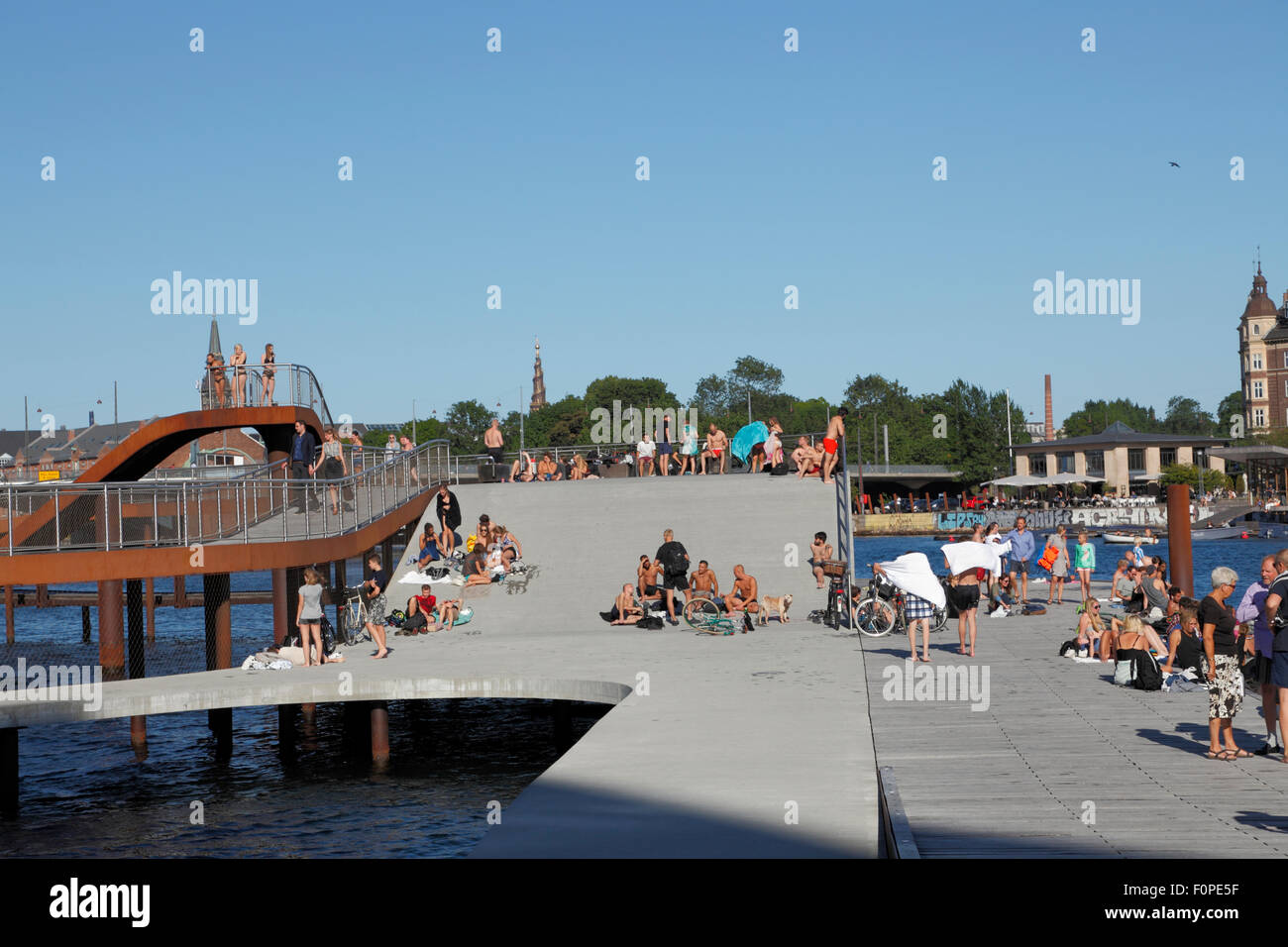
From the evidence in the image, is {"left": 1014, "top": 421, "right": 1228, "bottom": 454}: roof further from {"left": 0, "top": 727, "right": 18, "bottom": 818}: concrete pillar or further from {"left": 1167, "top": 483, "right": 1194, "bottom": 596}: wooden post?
{"left": 0, "top": 727, "right": 18, "bottom": 818}: concrete pillar

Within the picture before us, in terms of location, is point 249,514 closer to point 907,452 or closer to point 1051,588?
point 1051,588

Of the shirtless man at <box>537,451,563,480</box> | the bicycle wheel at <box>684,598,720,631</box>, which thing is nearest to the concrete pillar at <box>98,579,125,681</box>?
the bicycle wheel at <box>684,598,720,631</box>

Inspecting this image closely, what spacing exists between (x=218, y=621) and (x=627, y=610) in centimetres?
862

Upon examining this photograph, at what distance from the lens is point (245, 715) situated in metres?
28.7

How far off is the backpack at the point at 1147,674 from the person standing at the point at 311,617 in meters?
11.9

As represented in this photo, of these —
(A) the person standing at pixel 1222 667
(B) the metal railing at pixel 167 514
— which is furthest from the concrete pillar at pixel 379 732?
(A) the person standing at pixel 1222 667

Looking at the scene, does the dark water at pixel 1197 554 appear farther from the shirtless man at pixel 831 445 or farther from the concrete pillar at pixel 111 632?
the concrete pillar at pixel 111 632

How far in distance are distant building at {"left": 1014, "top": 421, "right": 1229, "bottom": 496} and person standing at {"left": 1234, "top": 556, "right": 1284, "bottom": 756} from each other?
104 m

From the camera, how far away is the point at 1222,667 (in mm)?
11453

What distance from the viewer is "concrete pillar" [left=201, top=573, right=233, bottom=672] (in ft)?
84.0

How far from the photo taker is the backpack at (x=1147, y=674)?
49.6 feet
